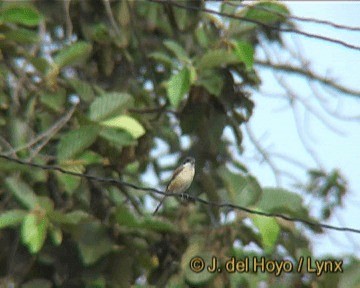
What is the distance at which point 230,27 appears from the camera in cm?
624

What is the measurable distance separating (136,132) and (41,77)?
0.83 metres

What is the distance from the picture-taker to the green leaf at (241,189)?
221 inches

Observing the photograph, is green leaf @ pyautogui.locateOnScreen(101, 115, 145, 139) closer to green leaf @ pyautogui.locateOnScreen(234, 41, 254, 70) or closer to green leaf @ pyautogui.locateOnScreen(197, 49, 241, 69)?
green leaf @ pyautogui.locateOnScreen(197, 49, 241, 69)

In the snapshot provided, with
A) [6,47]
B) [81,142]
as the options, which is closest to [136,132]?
[81,142]

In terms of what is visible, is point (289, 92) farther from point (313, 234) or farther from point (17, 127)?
point (17, 127)

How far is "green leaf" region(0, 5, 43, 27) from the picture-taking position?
5484 mm

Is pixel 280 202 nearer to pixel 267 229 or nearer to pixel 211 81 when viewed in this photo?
pixel 267 229

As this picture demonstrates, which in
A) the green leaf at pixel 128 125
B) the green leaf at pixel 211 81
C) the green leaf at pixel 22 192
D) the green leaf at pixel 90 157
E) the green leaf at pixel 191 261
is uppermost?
the green leaf at pixel 211 81

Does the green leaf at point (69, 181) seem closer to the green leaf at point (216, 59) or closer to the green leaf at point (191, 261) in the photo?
the green leaf at point (191, 261)

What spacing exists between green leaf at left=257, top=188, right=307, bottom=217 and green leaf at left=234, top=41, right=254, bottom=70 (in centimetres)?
72

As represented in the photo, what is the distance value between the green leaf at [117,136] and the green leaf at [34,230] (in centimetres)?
71

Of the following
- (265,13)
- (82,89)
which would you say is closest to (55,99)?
(82,89)

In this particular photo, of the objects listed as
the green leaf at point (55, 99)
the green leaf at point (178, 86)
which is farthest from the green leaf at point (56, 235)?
the green leaf at point (178, 86)

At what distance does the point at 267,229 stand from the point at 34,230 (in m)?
1.28
